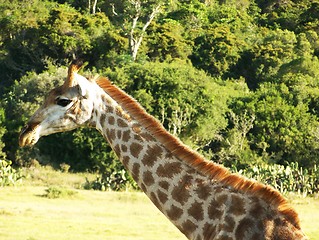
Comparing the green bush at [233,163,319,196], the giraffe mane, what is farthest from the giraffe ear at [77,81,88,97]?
the green bush at [233,163,319,196]

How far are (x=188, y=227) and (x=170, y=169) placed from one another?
0.47 meters

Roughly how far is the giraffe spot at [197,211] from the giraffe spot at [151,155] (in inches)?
20.9

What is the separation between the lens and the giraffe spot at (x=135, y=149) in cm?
613

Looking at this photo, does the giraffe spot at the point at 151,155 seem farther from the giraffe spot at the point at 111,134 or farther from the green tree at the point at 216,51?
the green tree at the point at 216,51

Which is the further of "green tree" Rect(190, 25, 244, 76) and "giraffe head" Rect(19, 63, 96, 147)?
"green tree" Rect(190, 25, 244, 76)

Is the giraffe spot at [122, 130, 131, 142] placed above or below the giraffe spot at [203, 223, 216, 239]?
above

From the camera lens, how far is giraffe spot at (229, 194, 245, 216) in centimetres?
544

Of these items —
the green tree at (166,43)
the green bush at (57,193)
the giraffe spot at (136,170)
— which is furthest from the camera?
the green tree at (166,43)

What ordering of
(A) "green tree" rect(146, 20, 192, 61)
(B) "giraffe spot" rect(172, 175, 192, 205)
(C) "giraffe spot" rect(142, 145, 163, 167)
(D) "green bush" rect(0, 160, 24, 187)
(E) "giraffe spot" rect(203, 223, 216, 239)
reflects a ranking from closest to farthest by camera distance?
(E) "giraffe spot" rect(203, 223, 216, 239)
(B) "giraffe spot" rect(172, 175, 192, 205)
(C) "giraffe spot" rect(142, 145, 163, 167)
(D) "green bush" rect(0, 160, 24, 187)
(A) "green tree" rect(146, 20, 192, 61)

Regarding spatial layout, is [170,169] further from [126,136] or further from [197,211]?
[126,136]

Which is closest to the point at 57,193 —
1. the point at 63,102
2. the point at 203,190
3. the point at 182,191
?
the point at 63,102

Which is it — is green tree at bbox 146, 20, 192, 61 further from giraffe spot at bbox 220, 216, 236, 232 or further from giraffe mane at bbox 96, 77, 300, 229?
giraffe spot at bbox 220, 216, 236, 232

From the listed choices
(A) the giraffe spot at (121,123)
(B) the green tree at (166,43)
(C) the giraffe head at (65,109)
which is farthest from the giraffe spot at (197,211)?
(B) the green tree at (166,43)

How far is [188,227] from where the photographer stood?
226 inches
